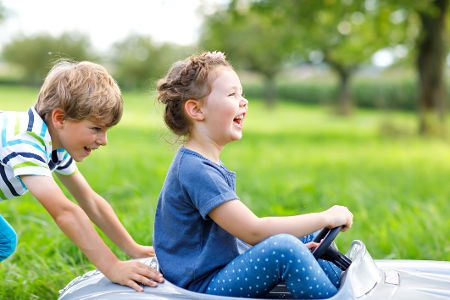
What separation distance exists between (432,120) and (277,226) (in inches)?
600

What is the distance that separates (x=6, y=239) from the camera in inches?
130

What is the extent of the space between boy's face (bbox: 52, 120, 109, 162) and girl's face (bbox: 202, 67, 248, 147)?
1.63 feet

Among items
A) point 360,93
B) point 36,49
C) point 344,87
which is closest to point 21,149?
point 344,87

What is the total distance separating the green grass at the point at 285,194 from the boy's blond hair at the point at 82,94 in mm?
200

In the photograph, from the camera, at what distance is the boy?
279 cm

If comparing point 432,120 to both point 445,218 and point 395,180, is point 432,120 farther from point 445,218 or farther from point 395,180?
point 445,218

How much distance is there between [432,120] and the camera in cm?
1712

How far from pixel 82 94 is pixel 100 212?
69 cm

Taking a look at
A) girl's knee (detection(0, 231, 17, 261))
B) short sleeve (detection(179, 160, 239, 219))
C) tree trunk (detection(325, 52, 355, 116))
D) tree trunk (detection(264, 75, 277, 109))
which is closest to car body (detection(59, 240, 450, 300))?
short sleeve (detection(179, 160, 239, 219))

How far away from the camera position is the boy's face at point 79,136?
300 centimetres

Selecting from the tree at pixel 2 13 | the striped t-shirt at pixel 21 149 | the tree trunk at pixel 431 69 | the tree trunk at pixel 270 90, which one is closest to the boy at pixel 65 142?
the striped t-shirt at pixel 21 149

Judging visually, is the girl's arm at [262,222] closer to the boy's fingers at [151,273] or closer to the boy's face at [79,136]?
the boy's fingers at [151,273]

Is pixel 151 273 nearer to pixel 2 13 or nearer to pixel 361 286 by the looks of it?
pixel 361 286

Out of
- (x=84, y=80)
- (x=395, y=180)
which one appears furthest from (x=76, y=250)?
(x=395, y=180)
